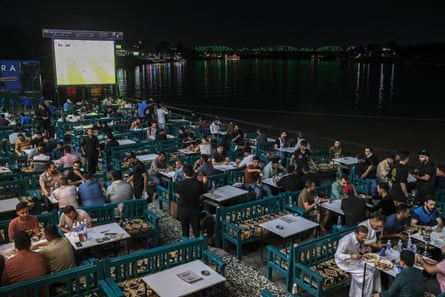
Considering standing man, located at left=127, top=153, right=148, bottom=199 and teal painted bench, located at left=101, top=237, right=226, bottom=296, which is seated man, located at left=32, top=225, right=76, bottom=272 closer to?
teal painted bench, located at left=101, top=237, right=226, bottom=296

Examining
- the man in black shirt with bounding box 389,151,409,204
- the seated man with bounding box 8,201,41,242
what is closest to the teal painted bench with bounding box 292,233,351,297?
the man in black shirt with bounding box 389,151,409,204

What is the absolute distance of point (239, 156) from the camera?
46.4 ft

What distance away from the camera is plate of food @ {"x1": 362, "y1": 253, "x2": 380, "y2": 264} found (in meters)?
5.71

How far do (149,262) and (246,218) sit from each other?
2.73 meters

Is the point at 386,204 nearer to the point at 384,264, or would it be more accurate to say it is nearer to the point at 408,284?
the point at 384,264

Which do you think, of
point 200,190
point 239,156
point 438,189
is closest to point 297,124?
point 239,156

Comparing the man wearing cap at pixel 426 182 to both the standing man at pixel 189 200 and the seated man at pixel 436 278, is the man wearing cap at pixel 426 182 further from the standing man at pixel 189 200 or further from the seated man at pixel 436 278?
the standing man at pixel 189 200

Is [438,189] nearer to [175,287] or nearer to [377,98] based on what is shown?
[175,287]

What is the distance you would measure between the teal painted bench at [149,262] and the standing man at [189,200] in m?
1.26

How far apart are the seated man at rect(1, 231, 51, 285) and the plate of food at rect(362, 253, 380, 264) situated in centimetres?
424

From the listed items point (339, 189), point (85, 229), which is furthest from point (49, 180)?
point (339, 189)

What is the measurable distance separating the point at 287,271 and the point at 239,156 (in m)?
8.12

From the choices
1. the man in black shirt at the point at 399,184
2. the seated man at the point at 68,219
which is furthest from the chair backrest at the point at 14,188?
the man in black shirt at the point at 399,184

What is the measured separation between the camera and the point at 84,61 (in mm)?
23453
